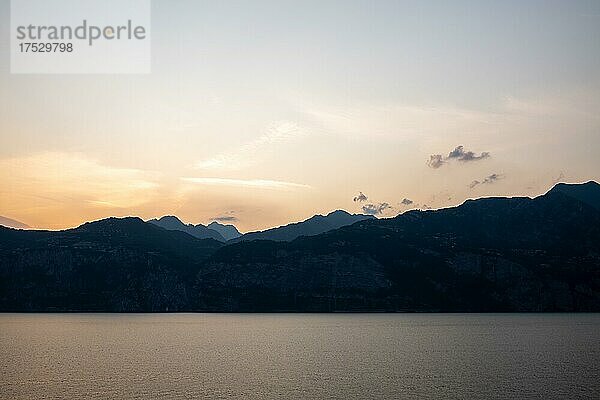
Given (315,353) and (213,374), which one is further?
(315,353)

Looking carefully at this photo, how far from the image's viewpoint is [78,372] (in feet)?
462

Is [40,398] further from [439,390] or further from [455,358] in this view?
[455,358]

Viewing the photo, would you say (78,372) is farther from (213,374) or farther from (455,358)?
(455,358)

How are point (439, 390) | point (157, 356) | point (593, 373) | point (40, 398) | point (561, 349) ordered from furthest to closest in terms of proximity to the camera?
point (561, 349) → point (157, 356) → point (593, 373) → point (439, 390) → point (40, 398)

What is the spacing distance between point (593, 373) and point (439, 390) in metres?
45.0

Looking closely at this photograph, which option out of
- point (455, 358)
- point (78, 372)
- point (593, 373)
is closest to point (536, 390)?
point (593, 373)

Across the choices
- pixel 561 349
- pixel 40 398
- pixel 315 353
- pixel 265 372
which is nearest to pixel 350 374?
pixel 265 372

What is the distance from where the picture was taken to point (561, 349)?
196m

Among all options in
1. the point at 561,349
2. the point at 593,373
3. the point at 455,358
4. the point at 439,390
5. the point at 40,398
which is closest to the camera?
the point at 40,398

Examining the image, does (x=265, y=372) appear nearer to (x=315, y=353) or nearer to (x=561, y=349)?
(x=315, y=353)

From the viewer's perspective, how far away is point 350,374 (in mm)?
137125

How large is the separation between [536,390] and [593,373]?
30.0 meters

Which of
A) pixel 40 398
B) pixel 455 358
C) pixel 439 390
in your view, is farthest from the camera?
pixel 455 358

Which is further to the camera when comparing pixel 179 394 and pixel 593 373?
pixel 593 373
